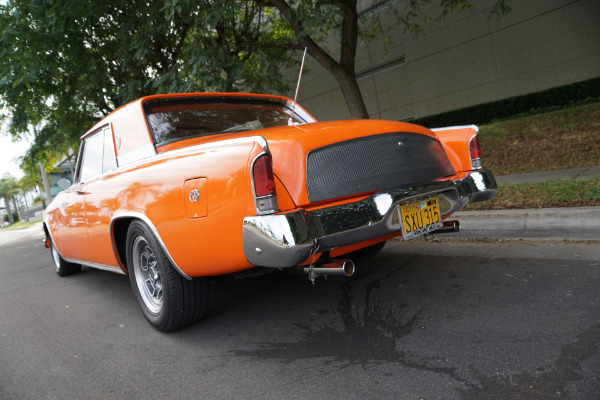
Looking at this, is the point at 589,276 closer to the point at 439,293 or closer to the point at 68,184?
the point at 439,293

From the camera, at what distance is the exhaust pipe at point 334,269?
2425 mm

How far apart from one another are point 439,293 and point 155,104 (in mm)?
→ 2712

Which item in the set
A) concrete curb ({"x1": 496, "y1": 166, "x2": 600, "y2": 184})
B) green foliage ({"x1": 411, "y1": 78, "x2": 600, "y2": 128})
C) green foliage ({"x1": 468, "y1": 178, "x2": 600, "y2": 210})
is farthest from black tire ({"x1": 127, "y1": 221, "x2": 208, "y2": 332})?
green foliage ({"x1": 411, "y1": 78, "x2": 600, "y2": 128})

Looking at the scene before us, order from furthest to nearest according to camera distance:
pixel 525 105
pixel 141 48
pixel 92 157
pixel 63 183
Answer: pixel 525 105 < pixel 141 48 < pixel 63 183 < pixel 92 157

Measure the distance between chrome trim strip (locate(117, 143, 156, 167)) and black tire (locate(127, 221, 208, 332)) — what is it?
1.75 feet

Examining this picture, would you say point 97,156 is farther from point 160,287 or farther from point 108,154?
point 160,287

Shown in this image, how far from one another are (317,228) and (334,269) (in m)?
0.26

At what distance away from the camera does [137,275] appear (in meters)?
3.42

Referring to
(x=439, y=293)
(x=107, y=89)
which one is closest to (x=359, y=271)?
(x=439, y=293)

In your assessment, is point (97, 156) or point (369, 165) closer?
point (369, 165)

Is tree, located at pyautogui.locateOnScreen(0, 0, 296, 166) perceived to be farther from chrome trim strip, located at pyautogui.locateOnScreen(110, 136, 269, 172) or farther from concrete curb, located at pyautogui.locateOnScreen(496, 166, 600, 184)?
concrete curb, located at pyautogui.locateOnScreen(496, 166, 600, 184)

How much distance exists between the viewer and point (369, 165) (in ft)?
9.02

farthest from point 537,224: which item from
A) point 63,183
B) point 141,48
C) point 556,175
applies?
point 141,48

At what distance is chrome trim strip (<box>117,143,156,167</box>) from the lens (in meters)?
3.26
